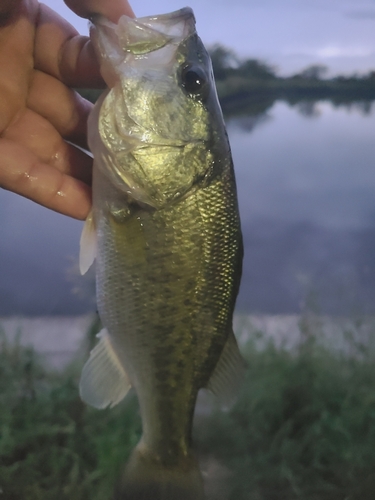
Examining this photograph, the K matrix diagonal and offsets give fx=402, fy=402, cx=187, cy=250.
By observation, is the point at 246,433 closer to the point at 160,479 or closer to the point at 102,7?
the point at 160,479

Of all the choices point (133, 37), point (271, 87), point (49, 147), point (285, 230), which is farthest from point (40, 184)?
point (271, 87)

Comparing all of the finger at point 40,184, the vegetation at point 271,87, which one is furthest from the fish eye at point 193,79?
the vegetation at point 271,87

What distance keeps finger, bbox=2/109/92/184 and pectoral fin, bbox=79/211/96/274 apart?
204 millimetres

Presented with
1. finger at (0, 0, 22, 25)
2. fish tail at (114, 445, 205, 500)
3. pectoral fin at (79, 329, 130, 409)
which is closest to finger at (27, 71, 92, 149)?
finger at (0, 0, 22, 25)

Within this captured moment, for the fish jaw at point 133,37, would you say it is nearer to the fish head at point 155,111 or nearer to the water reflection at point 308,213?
the fish head at point 155,111

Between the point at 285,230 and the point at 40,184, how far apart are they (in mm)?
1892

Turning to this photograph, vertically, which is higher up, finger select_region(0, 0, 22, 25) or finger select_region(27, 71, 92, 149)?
finger select_region(0, 0, 22, 25)

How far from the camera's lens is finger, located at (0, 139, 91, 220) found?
29.5 inches

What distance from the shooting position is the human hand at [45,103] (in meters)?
0.76

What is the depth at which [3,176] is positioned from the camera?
0.74 metres

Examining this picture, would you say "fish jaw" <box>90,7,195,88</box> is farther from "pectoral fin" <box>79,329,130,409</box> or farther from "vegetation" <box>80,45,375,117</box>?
"vegetation" <box>80,45,375,117</box>

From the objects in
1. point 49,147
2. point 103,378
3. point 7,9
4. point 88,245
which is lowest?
point 103,378

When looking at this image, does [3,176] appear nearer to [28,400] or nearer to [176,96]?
[176,96]

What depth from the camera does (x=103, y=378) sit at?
69 cm
